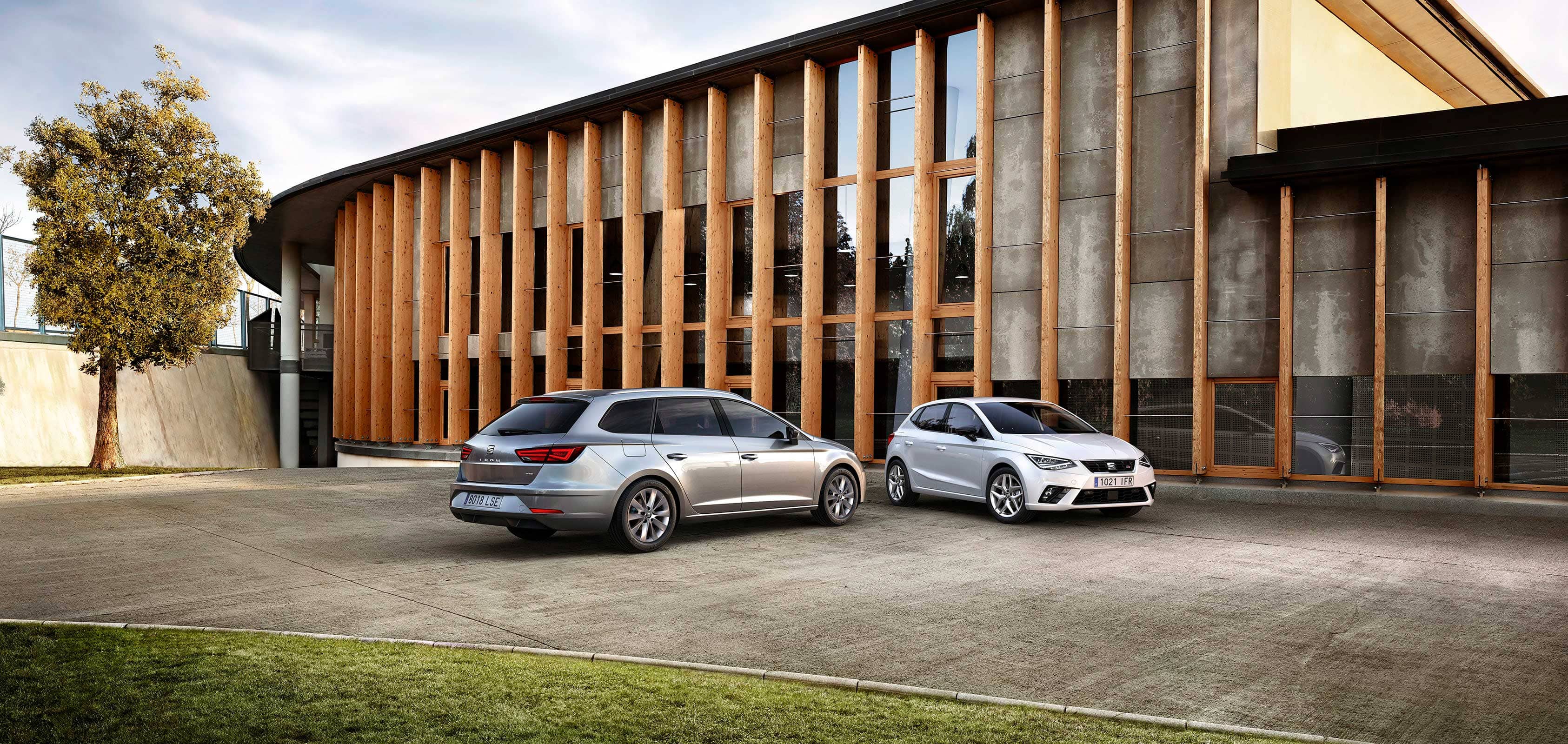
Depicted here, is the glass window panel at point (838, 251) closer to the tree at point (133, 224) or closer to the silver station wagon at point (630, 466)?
the silver station wagon at point (630, 466)

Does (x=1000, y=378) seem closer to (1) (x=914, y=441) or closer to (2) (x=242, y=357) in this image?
(1) (x=914, y=441)

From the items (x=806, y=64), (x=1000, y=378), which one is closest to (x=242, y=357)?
(x=806, y=64)

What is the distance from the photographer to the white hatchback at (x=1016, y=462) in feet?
37.2

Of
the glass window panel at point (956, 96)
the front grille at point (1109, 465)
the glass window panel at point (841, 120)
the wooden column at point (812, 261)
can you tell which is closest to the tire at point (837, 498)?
the front grille at point (1109, 465)

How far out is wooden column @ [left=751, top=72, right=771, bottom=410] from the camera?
2042 cm

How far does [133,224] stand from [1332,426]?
74.9 ft

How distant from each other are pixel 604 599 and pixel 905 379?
11936mm

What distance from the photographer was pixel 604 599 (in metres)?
7.25

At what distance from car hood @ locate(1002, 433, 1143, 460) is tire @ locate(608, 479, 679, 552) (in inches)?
170

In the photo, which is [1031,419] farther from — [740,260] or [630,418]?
[740,260]

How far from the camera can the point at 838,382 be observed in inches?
767

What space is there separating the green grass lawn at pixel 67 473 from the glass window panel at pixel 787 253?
1305 cm

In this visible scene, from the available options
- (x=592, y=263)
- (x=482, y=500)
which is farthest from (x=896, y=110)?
(x=482, y=500)

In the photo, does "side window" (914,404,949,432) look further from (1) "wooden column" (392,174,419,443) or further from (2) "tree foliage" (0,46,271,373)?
(1) "wooden column" (392,174,419,443)
